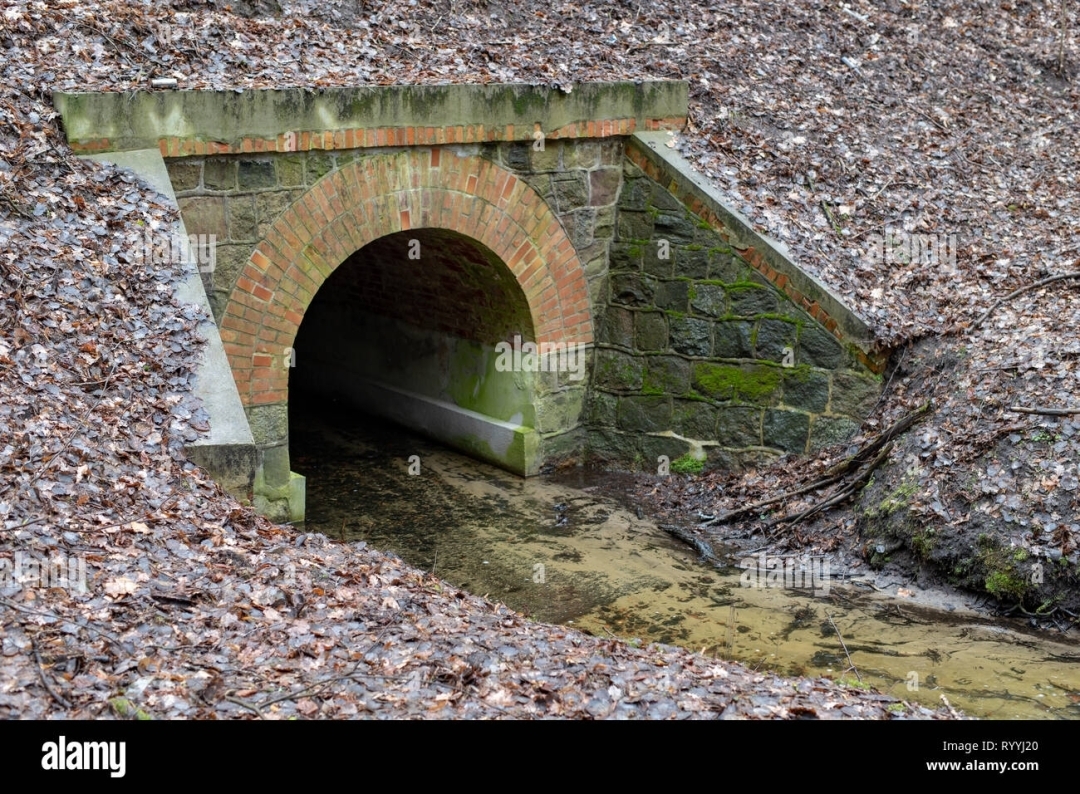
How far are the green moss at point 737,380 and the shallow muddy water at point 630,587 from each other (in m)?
1.13

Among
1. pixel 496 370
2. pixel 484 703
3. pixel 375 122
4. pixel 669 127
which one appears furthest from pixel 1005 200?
pixel 484 703

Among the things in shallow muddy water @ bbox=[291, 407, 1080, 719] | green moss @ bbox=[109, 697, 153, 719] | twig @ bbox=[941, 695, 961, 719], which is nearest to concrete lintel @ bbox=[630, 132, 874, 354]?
shallow muddy water @ bbox=[291, 407, 1080, 719]

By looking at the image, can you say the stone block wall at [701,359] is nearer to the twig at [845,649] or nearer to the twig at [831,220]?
the twig at [831,220]

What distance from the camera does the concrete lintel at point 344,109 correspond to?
7070 millimetres

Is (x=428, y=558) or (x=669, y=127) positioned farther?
(x=669, y=127)

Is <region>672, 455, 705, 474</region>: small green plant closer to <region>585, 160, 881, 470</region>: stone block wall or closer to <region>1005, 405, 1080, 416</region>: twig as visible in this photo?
<region>585, 160, 881, 470</region>: stone block wall

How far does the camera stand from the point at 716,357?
8977 millimetres

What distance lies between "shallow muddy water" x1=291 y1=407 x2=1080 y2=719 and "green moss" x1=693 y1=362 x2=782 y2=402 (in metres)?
1.13

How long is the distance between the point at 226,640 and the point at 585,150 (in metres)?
5.68

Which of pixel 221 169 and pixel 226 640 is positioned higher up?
pixel 221 169

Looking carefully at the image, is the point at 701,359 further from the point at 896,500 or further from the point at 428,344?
the point at 428,344

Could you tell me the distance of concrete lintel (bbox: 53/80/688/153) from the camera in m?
7.07

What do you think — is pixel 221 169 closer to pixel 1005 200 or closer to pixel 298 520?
pixel 298 520

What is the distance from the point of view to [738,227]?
8727 mm
